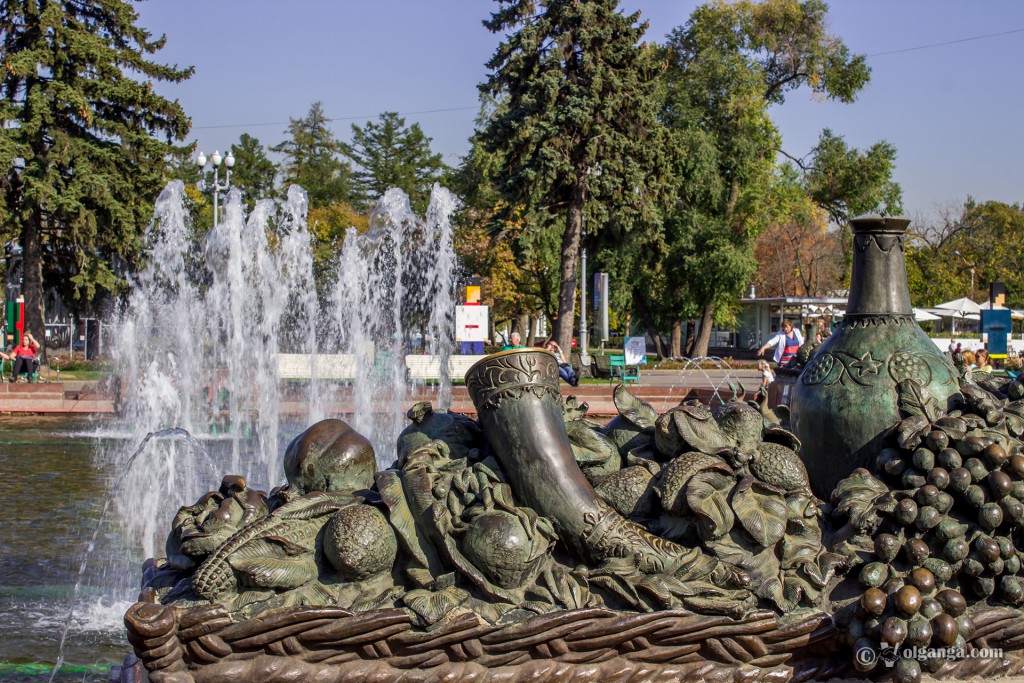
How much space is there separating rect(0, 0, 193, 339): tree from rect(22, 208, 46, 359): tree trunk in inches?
1.0

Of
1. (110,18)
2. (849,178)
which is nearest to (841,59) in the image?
(849,178)

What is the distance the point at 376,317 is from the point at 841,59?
18.9 meters

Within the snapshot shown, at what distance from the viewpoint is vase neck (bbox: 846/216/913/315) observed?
Answer: 429 cm

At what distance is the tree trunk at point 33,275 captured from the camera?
79.3 feet

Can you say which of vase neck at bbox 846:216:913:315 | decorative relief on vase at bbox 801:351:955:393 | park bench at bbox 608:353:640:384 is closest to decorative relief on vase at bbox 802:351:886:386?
decorative relief on vase at bbox 801:351:955:393

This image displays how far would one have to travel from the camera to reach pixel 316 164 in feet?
181

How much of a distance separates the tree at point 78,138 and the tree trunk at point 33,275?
0.02 meters

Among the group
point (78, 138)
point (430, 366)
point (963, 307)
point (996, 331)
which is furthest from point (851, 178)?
point (78, 138)

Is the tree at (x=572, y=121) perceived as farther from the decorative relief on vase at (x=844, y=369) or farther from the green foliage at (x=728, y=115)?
the decorative relief on vase at (x=844, y=369)

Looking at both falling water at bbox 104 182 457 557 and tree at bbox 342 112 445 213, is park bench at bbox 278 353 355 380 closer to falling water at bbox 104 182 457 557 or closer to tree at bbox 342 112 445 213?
falling water at bbox 104 182 457 557

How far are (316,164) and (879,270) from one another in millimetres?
53259

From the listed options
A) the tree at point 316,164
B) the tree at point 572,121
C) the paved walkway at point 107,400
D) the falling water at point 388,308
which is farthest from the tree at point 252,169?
the paved walkway at point 107,400

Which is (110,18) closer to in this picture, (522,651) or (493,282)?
(493,282)

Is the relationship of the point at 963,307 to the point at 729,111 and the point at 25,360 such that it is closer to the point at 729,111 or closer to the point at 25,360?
the point at 729,111
